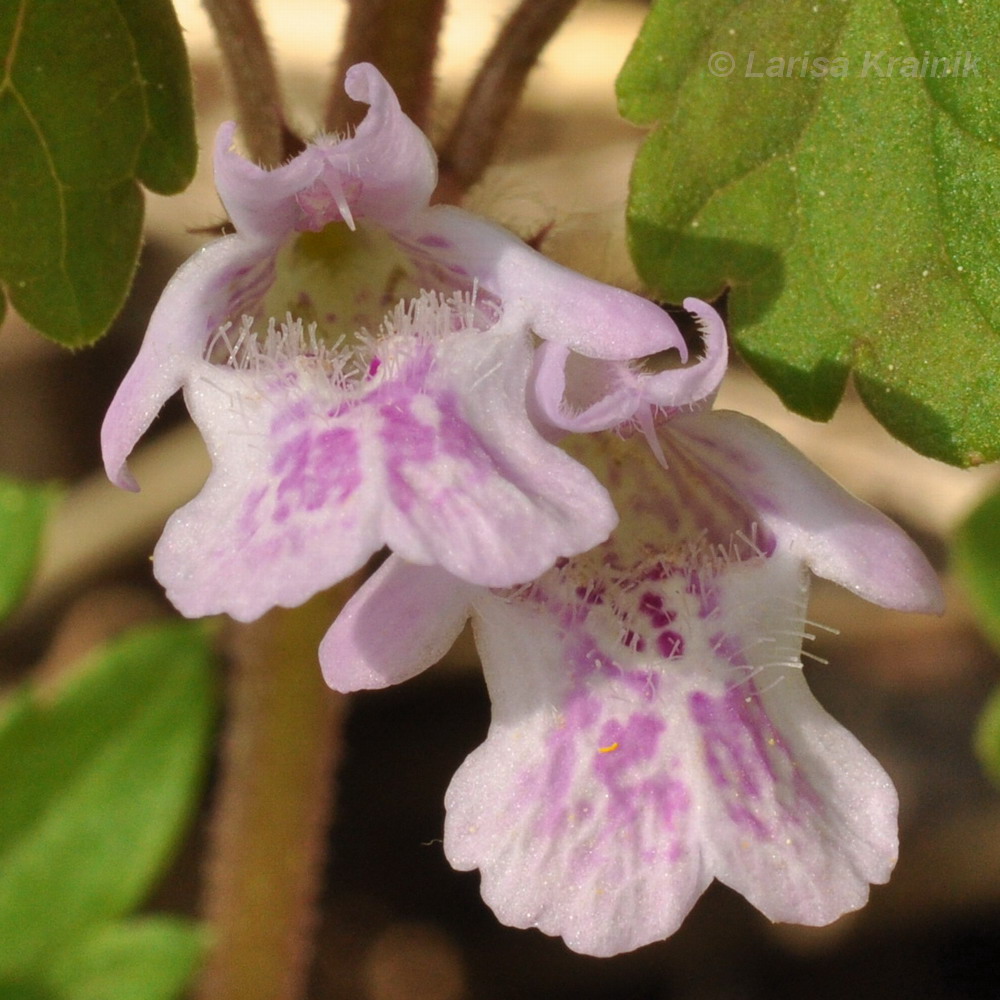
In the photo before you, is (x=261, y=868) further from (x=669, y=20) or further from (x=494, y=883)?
(x=669, y=20)

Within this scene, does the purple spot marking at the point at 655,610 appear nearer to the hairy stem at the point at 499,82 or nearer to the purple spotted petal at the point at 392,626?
the purple spotted petal at the point at 392,626

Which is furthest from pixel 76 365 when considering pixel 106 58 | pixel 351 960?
pixel 106 58

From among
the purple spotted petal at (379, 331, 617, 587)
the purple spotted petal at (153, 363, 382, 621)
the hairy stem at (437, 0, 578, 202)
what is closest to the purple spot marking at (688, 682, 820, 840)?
the purple spotted petal at (379, 331, 617, 587)

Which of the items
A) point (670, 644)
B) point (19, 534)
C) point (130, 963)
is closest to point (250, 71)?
point (670, 644)

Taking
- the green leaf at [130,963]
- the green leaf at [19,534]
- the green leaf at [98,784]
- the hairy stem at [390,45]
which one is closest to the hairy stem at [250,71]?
the hairy stem at [390,45]

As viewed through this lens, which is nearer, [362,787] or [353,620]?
[353,620]

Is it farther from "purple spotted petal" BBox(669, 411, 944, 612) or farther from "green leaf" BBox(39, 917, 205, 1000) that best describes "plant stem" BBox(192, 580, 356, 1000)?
"purple spotted petal" BBox(669, 411, 944, 612)
